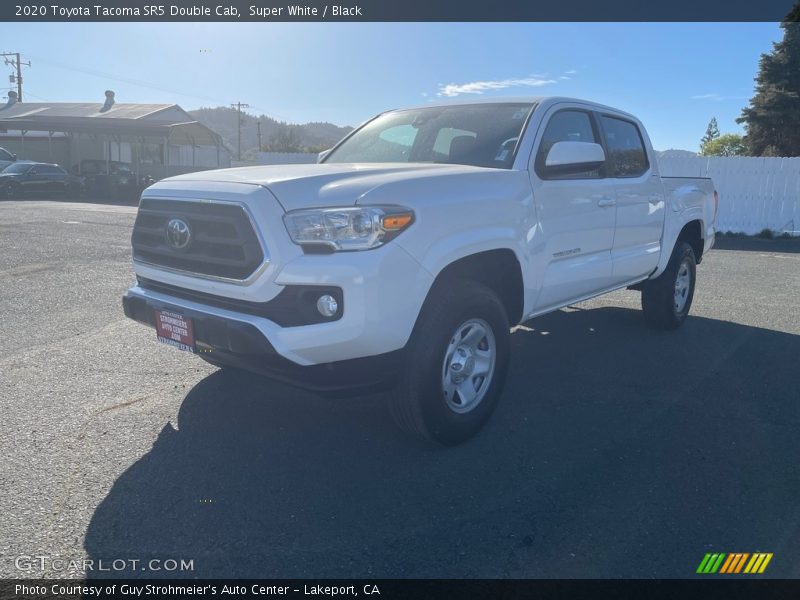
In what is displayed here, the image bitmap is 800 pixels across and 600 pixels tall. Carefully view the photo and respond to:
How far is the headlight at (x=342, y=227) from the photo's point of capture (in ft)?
10.8

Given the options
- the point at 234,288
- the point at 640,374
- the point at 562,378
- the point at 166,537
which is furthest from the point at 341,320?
the point at 640,374

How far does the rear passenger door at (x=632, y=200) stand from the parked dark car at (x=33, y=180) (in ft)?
92.2

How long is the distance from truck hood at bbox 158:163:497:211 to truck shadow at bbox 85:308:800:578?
1.40 m

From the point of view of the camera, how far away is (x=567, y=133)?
201 inches

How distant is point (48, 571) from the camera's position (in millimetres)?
2678

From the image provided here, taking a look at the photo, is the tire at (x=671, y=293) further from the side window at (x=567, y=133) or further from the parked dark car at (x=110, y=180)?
the parked dark car at (x=110, y=180)

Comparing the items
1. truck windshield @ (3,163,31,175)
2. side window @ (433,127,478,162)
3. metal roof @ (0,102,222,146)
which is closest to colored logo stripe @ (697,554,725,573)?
side window @ (433,127,478,162)

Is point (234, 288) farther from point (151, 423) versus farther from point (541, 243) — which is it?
point (541, 243)

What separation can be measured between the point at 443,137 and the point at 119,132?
35.4 meters

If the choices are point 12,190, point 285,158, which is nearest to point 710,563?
point 285,158

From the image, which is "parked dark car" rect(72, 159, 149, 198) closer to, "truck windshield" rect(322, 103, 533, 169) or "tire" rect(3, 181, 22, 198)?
"tire" rect(3, 181, 22, 198)

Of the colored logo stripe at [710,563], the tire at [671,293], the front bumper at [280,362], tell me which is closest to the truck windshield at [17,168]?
the tire at [671,293]

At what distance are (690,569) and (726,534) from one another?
1.23 ft

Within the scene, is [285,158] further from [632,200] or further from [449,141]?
[449,141]
